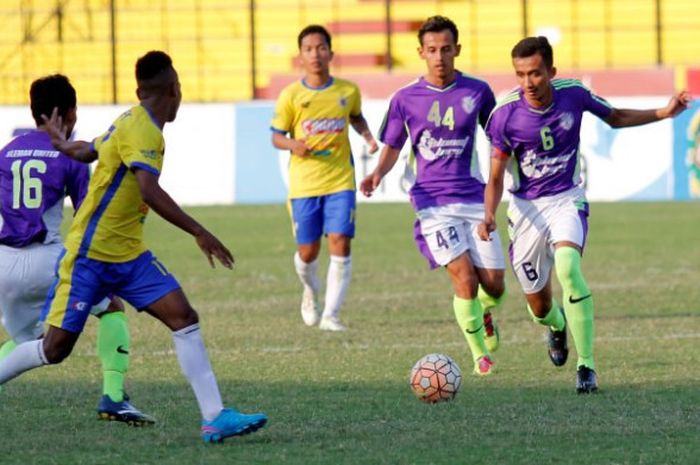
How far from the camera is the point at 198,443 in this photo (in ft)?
22.9

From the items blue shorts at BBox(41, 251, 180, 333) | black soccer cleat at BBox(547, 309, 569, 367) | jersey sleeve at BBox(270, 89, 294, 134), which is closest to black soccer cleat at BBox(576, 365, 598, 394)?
black soccer cleat at BBox(547, 309, 569, 367)

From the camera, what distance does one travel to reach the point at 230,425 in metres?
6.84

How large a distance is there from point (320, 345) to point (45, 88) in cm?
399

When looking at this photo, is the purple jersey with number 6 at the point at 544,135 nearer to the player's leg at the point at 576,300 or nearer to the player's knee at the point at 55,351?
the player's leg at the point at 576,300

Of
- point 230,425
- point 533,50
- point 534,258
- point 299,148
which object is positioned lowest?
point 230,425

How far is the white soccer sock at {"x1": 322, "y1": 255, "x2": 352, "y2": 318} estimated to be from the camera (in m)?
12.4

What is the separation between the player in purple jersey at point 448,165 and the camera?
994 centimetres

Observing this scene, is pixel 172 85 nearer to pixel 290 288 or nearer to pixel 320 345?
pixel 320 345

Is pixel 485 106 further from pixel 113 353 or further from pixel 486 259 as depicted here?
pixel 113 353

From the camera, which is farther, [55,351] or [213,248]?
[55,351]

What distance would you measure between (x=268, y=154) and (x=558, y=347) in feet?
59.4

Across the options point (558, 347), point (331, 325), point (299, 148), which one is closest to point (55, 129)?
point (558, 347)

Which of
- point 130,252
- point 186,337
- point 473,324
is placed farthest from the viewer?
point 473,324

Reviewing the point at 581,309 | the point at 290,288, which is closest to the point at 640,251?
the point at 290,288
